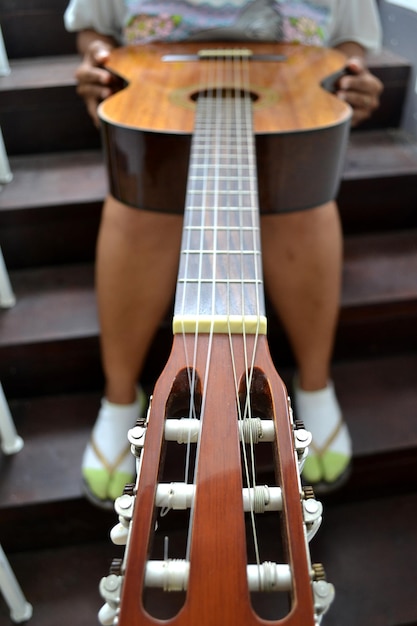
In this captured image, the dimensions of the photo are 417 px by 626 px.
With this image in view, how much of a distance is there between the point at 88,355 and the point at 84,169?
1.50ft

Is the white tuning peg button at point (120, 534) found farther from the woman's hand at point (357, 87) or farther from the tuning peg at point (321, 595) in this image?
the woman's hand at point (357, 87)

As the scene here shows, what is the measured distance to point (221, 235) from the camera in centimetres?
47

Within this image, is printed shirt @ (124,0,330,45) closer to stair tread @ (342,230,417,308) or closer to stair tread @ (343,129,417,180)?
stair tread @ (343,129,417,180)

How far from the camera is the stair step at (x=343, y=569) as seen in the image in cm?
77

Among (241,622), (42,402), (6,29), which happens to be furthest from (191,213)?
(6,29)

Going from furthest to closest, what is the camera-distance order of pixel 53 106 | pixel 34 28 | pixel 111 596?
pixel 34 28 → pixel 53 106 → pixel 111 596

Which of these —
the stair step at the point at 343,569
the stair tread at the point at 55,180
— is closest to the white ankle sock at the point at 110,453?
→ the stair step at the point at 343,569

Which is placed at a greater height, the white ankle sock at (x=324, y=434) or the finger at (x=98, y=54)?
the finger at (x=98, y=54)

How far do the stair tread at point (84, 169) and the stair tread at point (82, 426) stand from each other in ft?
1.35

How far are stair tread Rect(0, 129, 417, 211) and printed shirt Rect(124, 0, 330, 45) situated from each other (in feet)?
0.94

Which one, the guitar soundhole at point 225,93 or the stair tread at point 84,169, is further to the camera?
the stair tread at point 84,169

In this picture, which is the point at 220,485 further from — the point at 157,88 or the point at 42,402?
the point at 42,402

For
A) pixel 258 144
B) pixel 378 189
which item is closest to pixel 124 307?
pixel 258 144

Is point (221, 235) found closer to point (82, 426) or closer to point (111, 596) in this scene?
point (111, 596)
